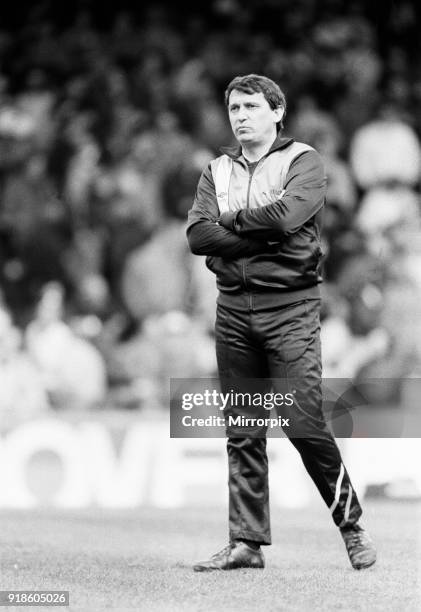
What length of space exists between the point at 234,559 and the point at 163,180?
5.23 metres

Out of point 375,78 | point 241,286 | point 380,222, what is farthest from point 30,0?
point 241,286

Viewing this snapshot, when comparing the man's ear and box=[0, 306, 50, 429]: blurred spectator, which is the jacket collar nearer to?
the man's ear

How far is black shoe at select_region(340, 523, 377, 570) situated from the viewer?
362 cm

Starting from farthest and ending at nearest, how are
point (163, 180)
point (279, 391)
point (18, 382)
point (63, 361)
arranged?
point (163, 180) → point (63, 361) → point (18, 382) → point (279, 391)

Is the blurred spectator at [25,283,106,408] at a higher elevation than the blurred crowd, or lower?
lower

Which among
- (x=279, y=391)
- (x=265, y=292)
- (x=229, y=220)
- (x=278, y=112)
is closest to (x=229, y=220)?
(x=229, y=220)

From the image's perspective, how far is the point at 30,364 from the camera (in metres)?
7.23

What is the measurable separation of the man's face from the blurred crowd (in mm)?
3461

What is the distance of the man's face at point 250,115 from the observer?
3.71 meters

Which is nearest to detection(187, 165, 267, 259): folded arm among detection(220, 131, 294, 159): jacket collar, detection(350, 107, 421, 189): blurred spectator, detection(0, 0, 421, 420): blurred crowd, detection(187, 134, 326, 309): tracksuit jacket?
detection(187, 134, 326, 309): tracksuit jacket

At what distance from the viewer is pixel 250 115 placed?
3.71 metres

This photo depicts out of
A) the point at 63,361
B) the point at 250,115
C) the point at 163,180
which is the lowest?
the point at 63,361

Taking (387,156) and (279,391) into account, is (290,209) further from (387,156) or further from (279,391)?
(387,156)

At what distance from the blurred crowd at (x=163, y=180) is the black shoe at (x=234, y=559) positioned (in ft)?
11.1
